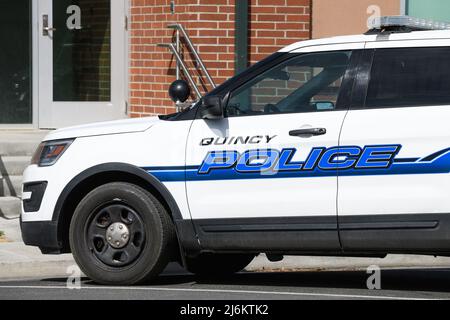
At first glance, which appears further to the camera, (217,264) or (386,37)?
→ (217,264)

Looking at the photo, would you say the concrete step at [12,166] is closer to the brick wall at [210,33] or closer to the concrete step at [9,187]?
the concrete step at [9,187]

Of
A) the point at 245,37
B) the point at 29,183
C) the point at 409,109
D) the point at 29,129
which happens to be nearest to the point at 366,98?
the point at 409,109

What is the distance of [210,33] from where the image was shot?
1343 centimetres

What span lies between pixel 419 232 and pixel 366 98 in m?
1.03

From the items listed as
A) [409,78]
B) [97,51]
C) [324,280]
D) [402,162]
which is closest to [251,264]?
[324,280]

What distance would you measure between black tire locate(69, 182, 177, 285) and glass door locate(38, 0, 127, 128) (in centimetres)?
635

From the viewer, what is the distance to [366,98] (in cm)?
798

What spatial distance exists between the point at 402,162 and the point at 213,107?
145cm

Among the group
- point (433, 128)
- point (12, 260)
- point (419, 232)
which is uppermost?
point (433, 128)

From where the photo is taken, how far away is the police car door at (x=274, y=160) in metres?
7.93

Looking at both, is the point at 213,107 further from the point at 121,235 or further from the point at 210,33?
the point at 210,33
